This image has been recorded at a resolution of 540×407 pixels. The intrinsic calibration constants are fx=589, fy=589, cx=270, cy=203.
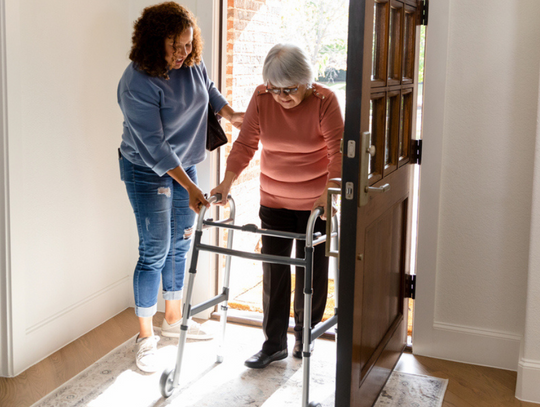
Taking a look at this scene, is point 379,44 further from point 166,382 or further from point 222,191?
point 166,382

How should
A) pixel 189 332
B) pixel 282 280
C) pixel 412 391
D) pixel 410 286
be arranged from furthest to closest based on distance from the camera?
pixel 189 332 → pixel 410 286 → pixel 282 280 → pixel 412 391

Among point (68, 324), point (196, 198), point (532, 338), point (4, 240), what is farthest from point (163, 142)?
point (532, 338)

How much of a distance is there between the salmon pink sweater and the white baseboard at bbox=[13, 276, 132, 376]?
1.18 meters

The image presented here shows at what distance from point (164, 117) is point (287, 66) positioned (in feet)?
2.12

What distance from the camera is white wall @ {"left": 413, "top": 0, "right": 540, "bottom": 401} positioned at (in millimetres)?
2639

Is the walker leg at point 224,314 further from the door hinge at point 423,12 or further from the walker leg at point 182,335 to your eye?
the door hinge at point 423,12

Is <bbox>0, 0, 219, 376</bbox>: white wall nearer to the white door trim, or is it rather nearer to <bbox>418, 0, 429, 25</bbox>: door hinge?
the white door trim

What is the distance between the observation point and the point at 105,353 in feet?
9.59

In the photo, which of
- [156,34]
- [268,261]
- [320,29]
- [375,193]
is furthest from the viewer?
[320,29]

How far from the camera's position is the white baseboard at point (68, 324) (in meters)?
2.71

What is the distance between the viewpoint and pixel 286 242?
8.91 ft

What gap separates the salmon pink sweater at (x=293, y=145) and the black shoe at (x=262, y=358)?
2.36ft

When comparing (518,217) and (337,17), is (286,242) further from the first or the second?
(337,17)

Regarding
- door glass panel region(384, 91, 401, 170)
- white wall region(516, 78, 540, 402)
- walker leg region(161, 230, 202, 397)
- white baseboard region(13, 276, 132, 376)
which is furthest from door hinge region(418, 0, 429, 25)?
white baseboard region(13, 276, 132, 376)
